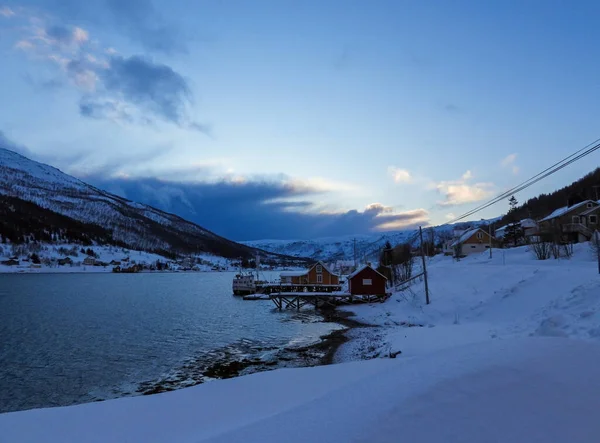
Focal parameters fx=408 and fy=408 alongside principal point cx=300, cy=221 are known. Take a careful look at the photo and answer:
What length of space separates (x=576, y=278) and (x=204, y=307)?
152 ft

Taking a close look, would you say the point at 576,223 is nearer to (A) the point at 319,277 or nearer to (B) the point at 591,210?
(B) the point at 591,210

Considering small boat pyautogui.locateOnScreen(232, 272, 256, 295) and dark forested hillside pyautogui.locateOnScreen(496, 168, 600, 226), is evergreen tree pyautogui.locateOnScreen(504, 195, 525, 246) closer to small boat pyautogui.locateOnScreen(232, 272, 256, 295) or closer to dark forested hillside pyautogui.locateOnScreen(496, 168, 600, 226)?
dark forested hillside pyautogui.locateOnScreen(496, 168, 600, 226)

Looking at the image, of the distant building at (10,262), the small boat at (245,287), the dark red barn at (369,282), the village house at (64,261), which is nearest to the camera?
the dark red barn at (369,282)

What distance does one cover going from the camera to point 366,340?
30000 millimetres

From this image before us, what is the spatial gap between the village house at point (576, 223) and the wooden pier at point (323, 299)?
25702 mm

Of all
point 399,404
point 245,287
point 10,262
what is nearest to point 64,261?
point 10,262

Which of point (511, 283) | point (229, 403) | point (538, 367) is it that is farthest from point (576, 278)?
point (229, 403)

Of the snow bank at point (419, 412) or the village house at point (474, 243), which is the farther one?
the village house at point (474, 243)

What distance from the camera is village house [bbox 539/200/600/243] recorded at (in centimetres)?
5934

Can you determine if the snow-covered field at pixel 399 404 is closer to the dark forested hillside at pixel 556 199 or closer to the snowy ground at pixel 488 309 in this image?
the snowy ground at pixel 488 309

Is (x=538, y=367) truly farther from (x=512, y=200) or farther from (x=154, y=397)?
(x=512, y=200)

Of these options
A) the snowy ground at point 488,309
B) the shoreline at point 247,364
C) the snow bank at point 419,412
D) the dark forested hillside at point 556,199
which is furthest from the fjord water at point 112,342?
the dark forested hillside at point 556,199

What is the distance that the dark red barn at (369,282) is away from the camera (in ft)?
184

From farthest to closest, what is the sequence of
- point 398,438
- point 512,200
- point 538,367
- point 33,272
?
point 33,272
point 512,200
point 538,367
point 398,438
